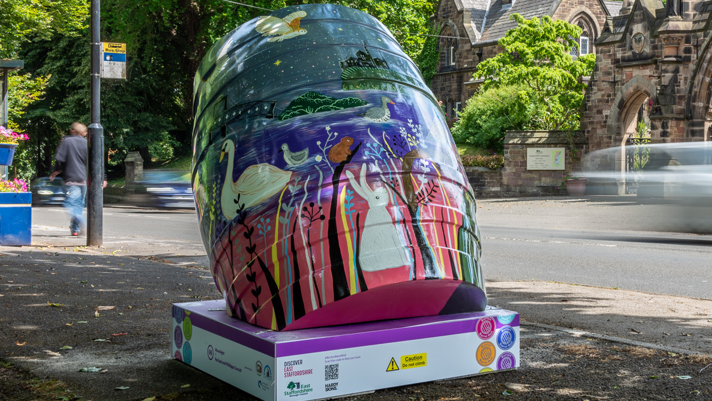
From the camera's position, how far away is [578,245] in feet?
41.4

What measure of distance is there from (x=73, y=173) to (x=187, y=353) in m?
9.36

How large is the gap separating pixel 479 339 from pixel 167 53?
3318 centimetres

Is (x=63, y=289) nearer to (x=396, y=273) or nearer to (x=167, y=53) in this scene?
(x=396, y=273)

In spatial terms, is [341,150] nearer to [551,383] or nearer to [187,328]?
[187,328]

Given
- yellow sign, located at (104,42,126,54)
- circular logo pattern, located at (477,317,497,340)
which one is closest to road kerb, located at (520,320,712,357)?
circular logo pattern, located at (477,317,497,340)

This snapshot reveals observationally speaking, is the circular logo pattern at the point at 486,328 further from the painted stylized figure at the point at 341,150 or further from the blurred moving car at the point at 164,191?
the blurred moving car at the point at 164,191

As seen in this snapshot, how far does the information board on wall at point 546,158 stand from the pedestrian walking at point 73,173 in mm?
19502

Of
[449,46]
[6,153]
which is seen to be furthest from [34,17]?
[449,46]

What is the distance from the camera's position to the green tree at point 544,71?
29.6 m

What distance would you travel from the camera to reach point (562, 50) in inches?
1212

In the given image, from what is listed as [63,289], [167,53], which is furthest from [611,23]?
[63,289]

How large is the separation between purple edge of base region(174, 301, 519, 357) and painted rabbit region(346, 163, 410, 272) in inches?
13.2

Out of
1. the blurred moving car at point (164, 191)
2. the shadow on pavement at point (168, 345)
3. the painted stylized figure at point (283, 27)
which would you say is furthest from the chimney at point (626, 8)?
the painted stylized figure at point (283, 27)

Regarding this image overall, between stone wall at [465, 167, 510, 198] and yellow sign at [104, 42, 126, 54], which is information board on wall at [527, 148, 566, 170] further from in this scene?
yellow sign at [104, 42, 126, 54]
